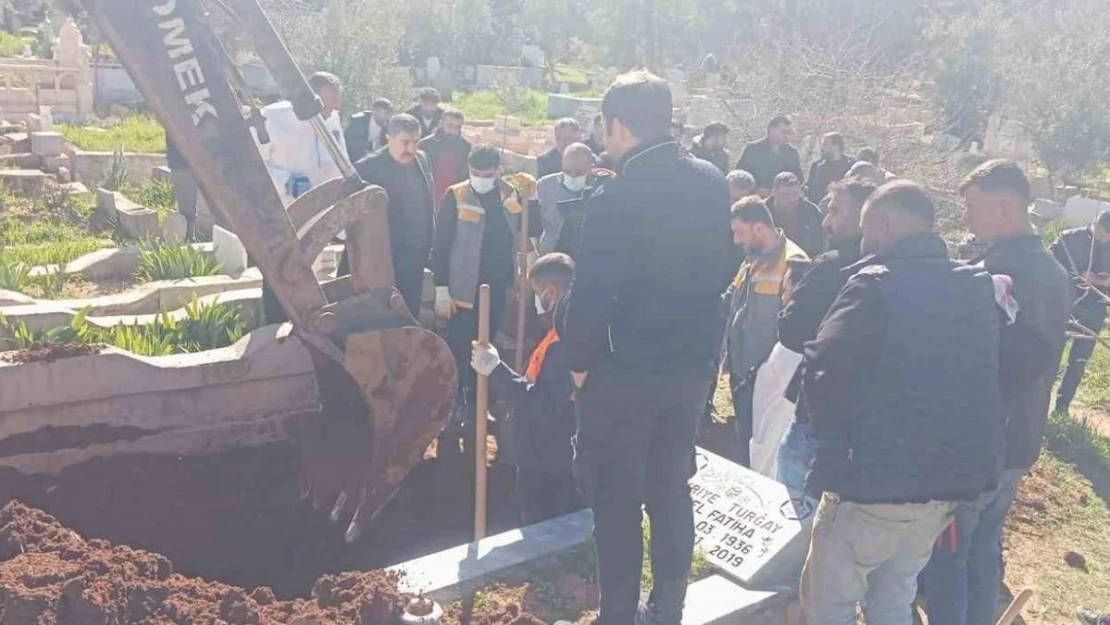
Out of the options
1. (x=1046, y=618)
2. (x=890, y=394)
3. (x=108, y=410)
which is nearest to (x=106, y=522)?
(x=108, y=410)

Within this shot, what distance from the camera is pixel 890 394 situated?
3.04 meters

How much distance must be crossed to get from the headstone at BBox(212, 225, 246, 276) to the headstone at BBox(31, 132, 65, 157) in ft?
20.9

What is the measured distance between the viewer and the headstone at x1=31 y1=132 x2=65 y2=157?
12336 millimetres

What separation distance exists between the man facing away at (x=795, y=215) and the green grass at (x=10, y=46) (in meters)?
23.2

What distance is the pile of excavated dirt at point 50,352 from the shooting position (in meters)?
4.62

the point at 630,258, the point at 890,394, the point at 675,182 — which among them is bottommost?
the point at 890,394

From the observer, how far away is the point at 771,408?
5168 mm

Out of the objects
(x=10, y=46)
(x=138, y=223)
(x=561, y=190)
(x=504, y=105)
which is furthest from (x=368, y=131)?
(x=10, y=46)

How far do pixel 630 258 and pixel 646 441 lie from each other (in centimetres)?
62

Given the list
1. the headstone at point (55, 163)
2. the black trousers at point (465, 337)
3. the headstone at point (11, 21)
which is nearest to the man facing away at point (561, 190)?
the black trousers at point (465, 337)

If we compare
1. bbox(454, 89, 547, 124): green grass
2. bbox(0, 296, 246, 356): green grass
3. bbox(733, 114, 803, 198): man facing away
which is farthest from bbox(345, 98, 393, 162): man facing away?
bbox(454, 89, 547, 124): green grass

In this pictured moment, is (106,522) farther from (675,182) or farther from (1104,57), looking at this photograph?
(1104,57)

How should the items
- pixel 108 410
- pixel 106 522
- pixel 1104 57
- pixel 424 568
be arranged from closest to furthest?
pixel 424 568, pixel 106 522, pixel 108 410, pixel 1104 57

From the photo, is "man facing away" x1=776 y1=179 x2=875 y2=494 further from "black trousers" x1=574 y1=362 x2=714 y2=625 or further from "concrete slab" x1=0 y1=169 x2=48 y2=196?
"concrete slab" x1=0 y1=169 x2=48 y2=196
